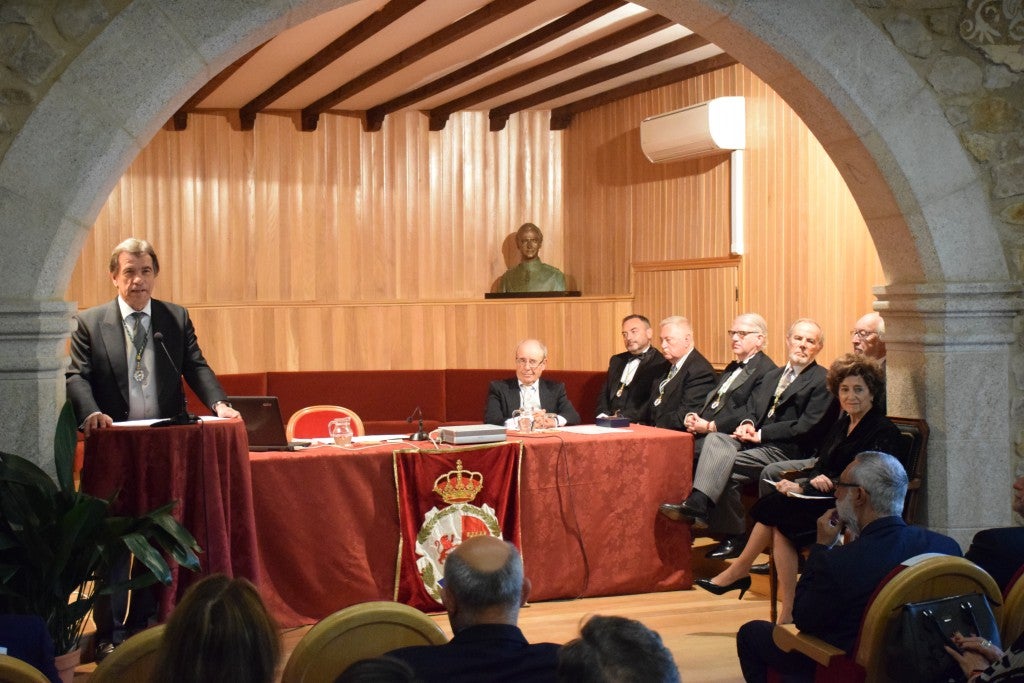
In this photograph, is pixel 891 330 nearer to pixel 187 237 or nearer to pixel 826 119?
pixel 826 119

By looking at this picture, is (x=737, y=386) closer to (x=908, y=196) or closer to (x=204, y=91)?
(x=908, y=196)

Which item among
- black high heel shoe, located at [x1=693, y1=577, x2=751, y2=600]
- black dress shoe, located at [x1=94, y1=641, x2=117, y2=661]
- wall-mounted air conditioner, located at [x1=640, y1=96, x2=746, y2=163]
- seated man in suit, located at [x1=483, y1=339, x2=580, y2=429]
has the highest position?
wall-mounted air conditioner, located at [x1=640, y1=96, x2=746, y2=163]

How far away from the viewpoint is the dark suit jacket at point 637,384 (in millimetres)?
6941

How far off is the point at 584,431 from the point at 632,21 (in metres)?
2.76

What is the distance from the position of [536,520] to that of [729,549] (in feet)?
3.58

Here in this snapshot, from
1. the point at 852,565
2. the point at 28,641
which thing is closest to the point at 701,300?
the point at 852,565

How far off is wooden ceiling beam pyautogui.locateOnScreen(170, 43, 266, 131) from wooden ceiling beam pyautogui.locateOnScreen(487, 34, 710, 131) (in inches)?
96.0

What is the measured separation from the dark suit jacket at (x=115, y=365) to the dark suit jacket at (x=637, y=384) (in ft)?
9.95

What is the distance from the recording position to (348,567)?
500 cm

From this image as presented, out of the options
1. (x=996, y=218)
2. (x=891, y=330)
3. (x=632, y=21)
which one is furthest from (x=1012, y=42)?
(x=632, y=21)

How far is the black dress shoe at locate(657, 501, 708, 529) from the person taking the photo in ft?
17.8

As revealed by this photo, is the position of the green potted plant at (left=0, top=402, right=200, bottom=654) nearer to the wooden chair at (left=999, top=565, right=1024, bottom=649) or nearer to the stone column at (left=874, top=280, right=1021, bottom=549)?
the wooden chair at (left=999, top=565, right=1024, bottom=649)

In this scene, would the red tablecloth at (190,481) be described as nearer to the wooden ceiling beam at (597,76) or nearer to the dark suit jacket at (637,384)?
the dark suit jacket at (637,384)

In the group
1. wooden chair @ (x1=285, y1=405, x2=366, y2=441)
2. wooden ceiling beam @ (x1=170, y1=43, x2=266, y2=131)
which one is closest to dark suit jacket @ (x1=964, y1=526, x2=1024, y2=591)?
wooden chair @ (x1=285, y1=405, x2=366, y2=441)
